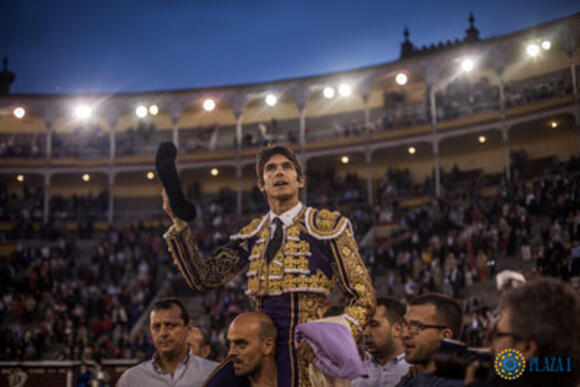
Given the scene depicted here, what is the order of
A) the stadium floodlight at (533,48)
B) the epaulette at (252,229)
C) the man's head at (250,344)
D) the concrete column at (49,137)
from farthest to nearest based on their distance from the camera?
the concrete column at (49,137)
the stadium floodlight at (533,48)
the epaulette at (252,229)
the man's head at (250,344)

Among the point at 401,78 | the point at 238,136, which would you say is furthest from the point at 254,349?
the point at 238,136

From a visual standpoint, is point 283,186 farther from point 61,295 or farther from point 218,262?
point 61,295

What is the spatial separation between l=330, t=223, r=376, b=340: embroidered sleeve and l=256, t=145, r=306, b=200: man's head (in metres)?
0.41

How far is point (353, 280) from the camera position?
3152 millimetres

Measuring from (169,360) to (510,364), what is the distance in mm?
2916

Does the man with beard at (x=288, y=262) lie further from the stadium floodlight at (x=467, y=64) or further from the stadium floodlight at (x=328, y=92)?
the stadium floodlight at (x=328, y=92)

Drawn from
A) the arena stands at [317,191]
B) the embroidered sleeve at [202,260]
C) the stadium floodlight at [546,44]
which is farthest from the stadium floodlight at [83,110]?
the embroidered sleeve at [202,260]

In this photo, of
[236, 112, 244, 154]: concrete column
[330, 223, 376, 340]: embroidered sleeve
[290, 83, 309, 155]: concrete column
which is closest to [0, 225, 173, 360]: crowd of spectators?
[236, 112, 244, 154]: concrete column

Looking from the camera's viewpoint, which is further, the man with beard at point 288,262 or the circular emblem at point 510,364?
the man with beard at point 288,262

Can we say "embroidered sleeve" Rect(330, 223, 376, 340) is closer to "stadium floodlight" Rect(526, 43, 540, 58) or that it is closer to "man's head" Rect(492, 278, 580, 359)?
"man's head" Rect(492, 278, 580, 359)

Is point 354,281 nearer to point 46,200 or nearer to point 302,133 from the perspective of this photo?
point 302,133

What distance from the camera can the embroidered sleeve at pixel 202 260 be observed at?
346 cm

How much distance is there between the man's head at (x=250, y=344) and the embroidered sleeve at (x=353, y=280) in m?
0.42

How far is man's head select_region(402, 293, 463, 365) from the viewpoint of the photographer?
3354mm
